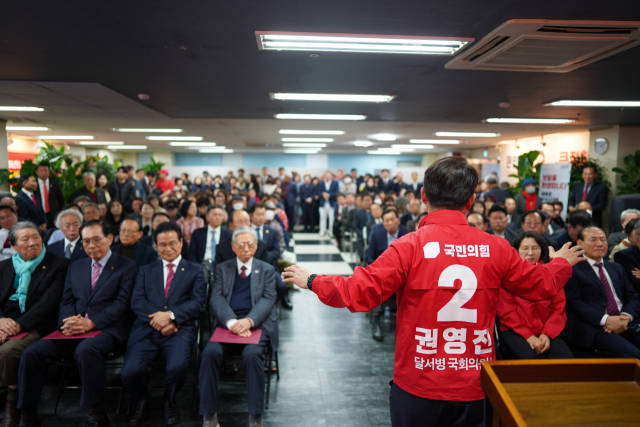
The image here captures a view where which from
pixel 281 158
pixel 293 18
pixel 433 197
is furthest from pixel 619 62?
pixel 281 158

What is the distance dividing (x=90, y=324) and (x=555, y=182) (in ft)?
29.4

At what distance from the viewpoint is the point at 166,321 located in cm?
296

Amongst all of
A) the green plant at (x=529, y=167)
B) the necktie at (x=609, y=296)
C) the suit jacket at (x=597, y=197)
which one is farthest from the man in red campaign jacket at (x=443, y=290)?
the green plant at (x=529, y=167)

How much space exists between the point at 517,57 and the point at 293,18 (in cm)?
190

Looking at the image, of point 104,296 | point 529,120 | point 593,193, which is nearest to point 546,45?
point 104,296

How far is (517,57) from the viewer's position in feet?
10.8

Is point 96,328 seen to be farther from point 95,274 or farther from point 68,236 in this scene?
point 68,236

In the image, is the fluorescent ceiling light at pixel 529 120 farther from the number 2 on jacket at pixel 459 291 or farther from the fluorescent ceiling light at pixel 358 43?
the number 2 on jacket at pixel 459 291

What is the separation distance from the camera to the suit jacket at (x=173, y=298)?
3.04 m

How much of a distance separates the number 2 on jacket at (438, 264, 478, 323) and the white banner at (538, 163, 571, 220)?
318 inches

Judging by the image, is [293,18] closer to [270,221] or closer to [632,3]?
[632,3]

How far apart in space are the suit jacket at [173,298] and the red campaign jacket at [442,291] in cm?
194

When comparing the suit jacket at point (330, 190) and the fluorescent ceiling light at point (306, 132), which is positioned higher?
the fluorescent ceiling light at point (306, 132)

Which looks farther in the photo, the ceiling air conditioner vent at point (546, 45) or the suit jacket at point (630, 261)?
the suit jacket at point (630, 261)
